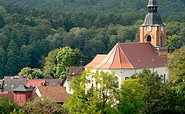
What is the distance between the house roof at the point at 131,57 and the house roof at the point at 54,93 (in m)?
4.48

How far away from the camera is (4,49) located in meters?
120

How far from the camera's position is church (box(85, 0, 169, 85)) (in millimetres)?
66625

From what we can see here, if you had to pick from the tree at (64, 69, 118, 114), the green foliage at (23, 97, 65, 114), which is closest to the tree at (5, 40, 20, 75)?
the green foliage at (23, 97, 65, 114)

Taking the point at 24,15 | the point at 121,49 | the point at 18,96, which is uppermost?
the point at 24,15

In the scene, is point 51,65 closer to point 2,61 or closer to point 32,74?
point 32,74

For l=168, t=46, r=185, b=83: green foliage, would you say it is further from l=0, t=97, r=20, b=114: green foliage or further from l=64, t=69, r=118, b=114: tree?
l=0, t=97, r=20, b=114: green foliage

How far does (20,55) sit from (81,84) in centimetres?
6875

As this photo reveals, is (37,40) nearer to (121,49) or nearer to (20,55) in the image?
(20,55)

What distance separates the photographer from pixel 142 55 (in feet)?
229

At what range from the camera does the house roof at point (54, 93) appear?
65.9 meters

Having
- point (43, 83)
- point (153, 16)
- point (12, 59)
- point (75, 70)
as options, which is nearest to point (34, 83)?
point (43, 83)

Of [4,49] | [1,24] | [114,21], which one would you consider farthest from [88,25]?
[4,49]

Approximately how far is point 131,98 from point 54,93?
17483mm

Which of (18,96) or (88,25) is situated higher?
(88,25)
